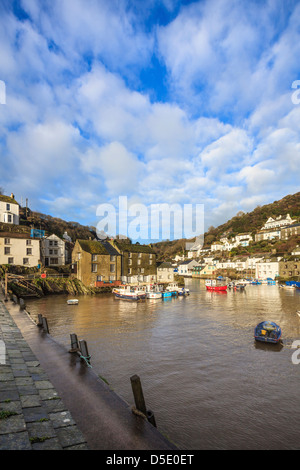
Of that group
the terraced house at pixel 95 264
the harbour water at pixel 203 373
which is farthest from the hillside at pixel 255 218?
the harbour water at pixel 203 373

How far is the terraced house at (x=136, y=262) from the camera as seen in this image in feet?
198

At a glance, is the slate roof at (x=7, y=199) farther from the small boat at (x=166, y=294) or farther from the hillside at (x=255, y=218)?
the hillside at (x=255, y=218)

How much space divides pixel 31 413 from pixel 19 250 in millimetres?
51415

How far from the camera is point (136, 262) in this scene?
6328 cm

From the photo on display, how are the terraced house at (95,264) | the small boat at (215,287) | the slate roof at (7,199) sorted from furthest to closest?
the slate roof at (7,199)
the small boat at (215,287)
the terraced house at (95,264)

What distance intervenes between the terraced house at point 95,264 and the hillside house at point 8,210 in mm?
22586

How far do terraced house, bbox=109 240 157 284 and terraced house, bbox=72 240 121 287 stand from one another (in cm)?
199

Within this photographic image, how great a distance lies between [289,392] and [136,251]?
52004 mm

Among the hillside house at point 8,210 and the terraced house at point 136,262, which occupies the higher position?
the hillside house at point 8,210

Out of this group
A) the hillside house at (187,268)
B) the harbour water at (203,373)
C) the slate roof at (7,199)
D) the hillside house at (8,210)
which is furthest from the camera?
the hillside house at (187,268)

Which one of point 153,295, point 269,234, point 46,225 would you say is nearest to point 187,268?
point 269,234

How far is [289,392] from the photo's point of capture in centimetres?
1302

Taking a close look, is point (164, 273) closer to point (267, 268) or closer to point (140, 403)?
point (267, 268)
